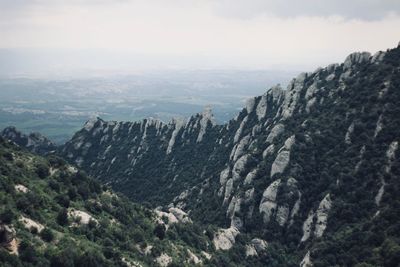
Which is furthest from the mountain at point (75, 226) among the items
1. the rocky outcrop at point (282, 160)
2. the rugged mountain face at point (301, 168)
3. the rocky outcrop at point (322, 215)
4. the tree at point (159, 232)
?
the rocky outcrop at point (282, 160)

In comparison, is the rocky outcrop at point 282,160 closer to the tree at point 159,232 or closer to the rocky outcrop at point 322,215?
the rocky outcrop at point 322,215

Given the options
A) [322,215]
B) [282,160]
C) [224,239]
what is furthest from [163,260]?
[282,160]

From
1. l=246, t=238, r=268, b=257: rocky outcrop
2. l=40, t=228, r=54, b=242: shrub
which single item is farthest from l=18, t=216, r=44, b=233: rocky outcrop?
l=246, t=238, r=268, b=257: rocky outcrop

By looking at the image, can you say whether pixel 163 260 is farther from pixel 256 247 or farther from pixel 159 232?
pixel 256 247

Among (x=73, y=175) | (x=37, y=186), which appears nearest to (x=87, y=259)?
(x=37, y=186)

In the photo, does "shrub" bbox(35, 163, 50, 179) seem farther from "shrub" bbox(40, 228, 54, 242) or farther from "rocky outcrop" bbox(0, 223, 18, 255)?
"rocky outcrop" bbox(0, 223, 18, 255)

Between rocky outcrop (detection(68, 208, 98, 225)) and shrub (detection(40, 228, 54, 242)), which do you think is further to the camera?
rocky outcrop (detection(68, 208, 98, 225))
